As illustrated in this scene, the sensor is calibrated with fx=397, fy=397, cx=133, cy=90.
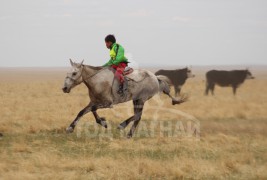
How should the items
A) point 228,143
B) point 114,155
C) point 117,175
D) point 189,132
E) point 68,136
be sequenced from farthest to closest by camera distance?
point 189,132 < point 68,136 < point 228,143 < point 114,155 < point 117,175

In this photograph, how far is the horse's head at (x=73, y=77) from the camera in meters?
9.93

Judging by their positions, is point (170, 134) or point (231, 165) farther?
point (170, 134)

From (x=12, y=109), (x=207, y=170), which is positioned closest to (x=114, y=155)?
(x=207, y=170)

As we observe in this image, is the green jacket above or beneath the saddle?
above

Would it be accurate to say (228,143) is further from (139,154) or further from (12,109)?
(12,109)

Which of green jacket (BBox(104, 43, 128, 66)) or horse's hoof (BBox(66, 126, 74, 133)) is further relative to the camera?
horse's hoof (BBox(66, 126, 74, 133))

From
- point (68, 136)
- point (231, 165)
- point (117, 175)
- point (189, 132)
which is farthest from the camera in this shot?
point (189, 132)

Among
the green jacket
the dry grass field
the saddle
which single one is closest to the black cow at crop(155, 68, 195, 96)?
the dry grass field

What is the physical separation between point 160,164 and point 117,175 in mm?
1053

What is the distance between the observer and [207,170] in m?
6.75

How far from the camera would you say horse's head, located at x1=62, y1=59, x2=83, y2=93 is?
32.6 feet

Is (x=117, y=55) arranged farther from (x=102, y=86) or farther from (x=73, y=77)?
(x=73, y=77)

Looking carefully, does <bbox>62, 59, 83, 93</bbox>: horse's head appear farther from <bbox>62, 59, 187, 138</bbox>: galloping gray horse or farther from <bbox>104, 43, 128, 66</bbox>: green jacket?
<bbox>104, 43, 128, 66</bbox>: green jacket

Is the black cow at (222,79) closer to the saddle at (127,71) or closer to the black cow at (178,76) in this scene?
the black cow at (178,76)
